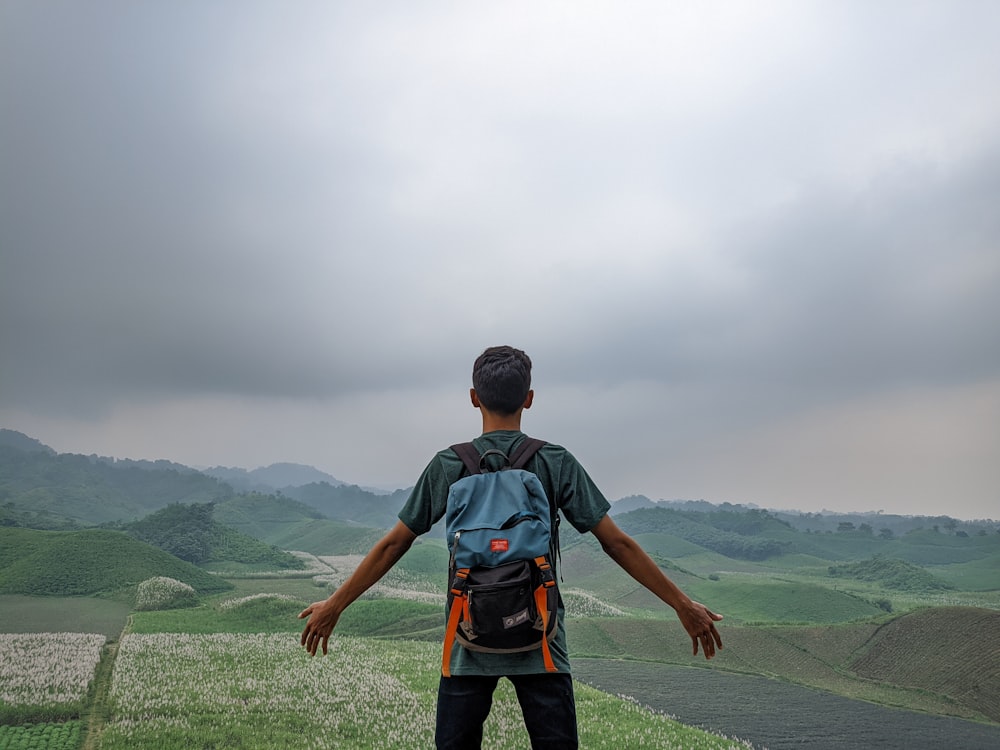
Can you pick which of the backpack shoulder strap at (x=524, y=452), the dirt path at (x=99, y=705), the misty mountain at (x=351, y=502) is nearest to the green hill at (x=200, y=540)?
the dirt path at (x=99, y=705)

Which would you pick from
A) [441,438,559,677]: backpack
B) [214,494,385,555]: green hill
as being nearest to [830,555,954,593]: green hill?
[214,494,385,555]: green hill

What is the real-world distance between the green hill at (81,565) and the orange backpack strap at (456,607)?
36892 millimetres

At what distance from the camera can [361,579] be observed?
13.5 feet

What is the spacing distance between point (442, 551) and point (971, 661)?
42552mm

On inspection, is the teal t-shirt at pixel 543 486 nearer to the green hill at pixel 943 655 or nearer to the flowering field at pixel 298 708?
the flowering field at pixel 298 708

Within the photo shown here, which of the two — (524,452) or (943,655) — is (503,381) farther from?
(943,655)

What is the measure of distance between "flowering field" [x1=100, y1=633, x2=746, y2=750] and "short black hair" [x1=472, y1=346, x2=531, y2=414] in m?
8.48

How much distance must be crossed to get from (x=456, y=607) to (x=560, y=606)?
68 cm

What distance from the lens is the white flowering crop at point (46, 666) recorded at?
13.0 meters

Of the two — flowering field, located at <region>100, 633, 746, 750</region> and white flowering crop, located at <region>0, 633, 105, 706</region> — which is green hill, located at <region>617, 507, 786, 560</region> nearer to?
flowering field, located at <region>100, 633, 746, 750</region>

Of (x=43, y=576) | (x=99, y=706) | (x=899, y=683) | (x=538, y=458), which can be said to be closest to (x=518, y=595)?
(x=538, y=458)

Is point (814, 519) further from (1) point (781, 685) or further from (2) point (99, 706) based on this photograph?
(2) point (99, 706)

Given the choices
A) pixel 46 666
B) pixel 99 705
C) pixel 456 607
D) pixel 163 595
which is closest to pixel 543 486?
pixel 456 607

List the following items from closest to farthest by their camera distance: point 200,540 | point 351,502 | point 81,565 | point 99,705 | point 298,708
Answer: point 298,708 → point 99,705 → point 81,565 → point 200,540 → point 351,502
